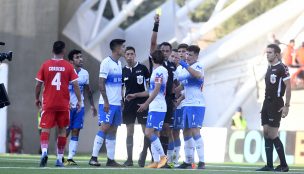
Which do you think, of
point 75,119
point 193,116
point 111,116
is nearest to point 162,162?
point 193,116

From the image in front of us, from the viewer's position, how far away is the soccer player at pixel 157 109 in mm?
19766

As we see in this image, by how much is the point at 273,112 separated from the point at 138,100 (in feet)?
9.35

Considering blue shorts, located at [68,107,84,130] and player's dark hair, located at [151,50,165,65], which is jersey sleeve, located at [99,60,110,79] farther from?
blue shorts, located at [68,107,84,130]

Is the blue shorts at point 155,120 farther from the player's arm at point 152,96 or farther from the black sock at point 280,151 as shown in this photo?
the black sock at point 280,151

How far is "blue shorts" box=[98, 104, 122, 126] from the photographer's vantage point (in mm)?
20484

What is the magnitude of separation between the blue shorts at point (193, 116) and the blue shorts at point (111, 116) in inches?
50.0

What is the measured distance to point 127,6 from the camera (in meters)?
38.8

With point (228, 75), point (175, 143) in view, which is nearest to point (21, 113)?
point (228, 75)

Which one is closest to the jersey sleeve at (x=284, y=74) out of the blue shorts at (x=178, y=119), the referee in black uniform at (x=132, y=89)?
the blue shorts at (x=178, y=119)

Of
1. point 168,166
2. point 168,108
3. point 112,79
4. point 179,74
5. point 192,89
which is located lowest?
point 168,166

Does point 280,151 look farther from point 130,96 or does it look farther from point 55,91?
point 55,91

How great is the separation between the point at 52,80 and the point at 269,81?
4.05m

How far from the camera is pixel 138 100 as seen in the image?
21.3 m

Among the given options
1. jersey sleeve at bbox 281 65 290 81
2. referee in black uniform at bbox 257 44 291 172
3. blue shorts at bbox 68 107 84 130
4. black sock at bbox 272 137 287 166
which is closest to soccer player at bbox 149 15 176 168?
blue shorts at bbox 68 107 84 130
